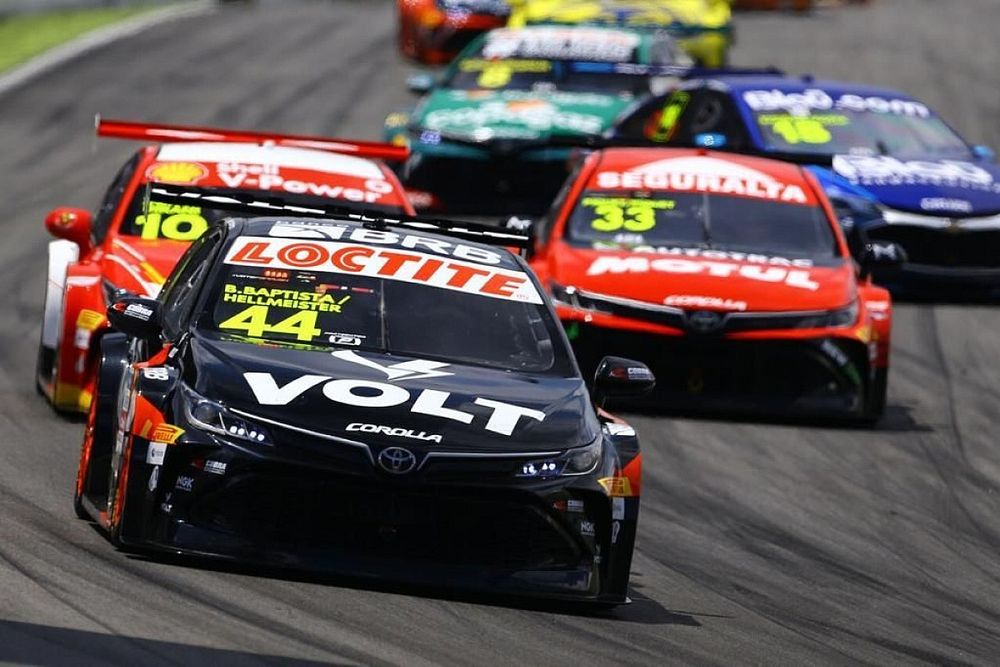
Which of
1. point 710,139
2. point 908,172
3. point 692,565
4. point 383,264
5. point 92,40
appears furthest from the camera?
point 92,40

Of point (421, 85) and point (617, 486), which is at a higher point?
point (617, 486)

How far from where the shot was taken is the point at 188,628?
22.7 feet

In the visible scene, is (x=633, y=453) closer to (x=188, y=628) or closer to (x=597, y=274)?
(x=188, y=628)

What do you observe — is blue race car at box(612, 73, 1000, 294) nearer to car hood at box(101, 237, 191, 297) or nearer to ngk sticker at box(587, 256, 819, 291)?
ngk sticker at box(587, 256, 819, 291)

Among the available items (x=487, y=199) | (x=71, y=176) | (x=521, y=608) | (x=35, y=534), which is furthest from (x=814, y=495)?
(x=71, y=176)

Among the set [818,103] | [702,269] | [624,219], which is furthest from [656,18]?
[702,269]

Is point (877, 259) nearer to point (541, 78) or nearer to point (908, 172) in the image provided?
point (908, 172)

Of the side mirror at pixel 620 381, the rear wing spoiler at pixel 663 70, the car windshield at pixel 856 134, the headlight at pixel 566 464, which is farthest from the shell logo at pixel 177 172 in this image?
the rear wing spoiler at pixel 663 70

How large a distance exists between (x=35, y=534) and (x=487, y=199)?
10.5 m

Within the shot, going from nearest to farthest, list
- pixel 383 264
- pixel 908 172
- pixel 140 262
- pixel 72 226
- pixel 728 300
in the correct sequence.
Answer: pixel 383 264 < pixel 140 262 < pixel 72 226 < pixel 728 300 < pixel 908 172

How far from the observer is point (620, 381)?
848 cm

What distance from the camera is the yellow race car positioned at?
24.0 m

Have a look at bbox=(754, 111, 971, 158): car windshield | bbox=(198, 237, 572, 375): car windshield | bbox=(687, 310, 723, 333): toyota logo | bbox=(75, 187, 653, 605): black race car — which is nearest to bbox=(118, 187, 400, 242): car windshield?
bbox=(687, 310, 723, 333): toyota logo

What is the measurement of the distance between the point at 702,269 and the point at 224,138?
2.71 metres
